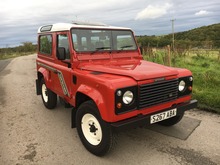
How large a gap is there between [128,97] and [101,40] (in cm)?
180

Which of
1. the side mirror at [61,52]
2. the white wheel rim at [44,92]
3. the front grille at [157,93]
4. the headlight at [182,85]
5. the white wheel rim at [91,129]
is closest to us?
the front grille at [157,93]

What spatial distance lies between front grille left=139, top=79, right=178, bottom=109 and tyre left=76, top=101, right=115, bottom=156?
642 millimetres

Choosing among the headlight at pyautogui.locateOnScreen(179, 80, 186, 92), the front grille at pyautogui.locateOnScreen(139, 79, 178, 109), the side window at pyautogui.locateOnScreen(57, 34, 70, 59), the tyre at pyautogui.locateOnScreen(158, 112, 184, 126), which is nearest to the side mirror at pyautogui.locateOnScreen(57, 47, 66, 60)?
the side window at pyautogui.locateOnScreen(57, 34, 70, 59)

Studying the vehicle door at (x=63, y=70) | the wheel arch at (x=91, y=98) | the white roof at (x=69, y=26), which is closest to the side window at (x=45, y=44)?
the white roof at (x=69, y=26)

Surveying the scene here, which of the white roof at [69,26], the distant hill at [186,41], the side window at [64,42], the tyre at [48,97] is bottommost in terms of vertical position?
the tyre at [48,97]

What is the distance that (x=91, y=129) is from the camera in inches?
145

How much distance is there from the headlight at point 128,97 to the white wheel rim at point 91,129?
2.03 ft

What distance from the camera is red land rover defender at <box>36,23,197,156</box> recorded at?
126 inches

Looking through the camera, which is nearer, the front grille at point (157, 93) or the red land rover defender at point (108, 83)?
the red land rover defender at point (108, 83)

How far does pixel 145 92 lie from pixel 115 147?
1214 millimetres

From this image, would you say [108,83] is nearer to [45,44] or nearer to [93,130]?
[93,130]

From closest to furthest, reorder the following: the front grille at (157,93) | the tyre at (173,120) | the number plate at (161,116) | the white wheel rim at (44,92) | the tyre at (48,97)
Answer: the front grille at (157,93), the number plate at (161,116), the tyre at (173,120), the tyre at (48,97), the white wheel rim at (44,92)

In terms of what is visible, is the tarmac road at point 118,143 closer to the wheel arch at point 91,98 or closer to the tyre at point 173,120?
the tyre at point 173,120

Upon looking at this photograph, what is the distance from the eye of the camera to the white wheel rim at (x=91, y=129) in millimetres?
3588
